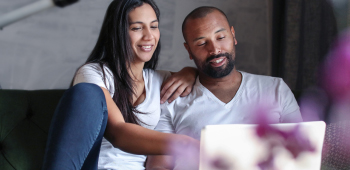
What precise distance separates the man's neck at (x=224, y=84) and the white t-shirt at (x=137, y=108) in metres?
0.18

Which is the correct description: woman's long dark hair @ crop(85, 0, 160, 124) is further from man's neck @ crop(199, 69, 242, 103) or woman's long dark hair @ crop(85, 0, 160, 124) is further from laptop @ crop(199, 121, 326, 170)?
laptop @ crop(199, 121, 326, 170)

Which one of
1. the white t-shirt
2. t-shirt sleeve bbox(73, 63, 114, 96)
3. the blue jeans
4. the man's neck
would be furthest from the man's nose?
the blue jeans

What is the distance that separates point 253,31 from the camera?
185 centimetres

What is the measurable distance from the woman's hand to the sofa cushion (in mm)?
415

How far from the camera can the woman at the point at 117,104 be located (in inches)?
29.8

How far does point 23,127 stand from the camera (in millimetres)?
1179

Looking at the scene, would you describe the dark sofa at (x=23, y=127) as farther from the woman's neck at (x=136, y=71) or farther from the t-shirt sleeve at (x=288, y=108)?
the t-shirt sleeve at (x=288, y=108)

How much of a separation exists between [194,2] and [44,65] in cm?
81

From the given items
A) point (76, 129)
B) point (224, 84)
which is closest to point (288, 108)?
point (224, 84)

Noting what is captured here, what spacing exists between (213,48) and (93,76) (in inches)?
16.6

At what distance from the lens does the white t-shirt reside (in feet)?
3.30

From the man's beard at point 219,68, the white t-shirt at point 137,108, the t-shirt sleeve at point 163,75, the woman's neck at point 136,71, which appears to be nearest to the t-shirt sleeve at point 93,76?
the white t-shirt at point 137,108

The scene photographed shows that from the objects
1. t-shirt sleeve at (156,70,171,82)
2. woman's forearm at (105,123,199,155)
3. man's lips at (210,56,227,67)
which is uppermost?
man's lips at (210,56,227,67)

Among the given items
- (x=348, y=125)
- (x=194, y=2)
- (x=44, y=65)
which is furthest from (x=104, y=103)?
(x=194, y=2)
